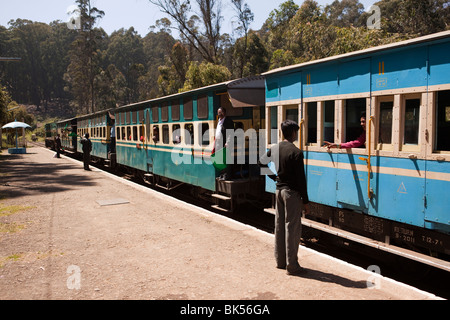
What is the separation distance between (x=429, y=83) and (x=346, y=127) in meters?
1.61

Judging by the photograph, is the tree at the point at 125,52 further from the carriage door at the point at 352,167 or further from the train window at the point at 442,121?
the train window at the point at 442,121

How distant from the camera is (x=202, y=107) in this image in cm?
1020

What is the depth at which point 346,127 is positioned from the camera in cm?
639

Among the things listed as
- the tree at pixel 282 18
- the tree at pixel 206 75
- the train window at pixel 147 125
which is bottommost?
the train window at pixel 147 125

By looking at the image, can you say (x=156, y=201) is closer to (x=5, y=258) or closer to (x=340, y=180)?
(x=5, y=258)

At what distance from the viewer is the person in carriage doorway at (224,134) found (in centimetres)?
912

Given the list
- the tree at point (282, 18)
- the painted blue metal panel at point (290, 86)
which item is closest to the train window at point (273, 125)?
the painted blue metal panel at point (290, 86)

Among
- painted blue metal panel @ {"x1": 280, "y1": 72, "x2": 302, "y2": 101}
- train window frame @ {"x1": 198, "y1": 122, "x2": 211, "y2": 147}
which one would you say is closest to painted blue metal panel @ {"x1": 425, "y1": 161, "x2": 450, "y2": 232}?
painted blue metal panel @ {"x1": 280, "y1": 72, "x2": 302, "y2": 101}

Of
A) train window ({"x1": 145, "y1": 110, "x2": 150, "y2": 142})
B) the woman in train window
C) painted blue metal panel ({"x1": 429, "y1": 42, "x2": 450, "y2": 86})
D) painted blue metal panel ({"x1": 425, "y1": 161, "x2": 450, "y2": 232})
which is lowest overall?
painted blue metal panel ({"x1": 425, "y1": 161, "x2": 450, "y2": 232})

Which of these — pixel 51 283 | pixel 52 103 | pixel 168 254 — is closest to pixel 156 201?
pixel 168 254

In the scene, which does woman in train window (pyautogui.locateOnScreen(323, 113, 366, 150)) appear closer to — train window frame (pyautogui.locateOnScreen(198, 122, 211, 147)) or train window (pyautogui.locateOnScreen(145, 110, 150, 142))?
train window frame (pyautogui.locateOnScreen(198, 122, 211, 147))

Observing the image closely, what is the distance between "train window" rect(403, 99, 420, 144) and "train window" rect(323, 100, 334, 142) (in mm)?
1389

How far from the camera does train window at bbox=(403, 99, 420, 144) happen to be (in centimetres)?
533

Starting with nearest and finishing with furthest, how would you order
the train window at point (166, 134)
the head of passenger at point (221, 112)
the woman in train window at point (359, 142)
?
the woman in train window at point (359, 142) < the head of passenger at point (221, 112) < the train window at point (166, 134)
